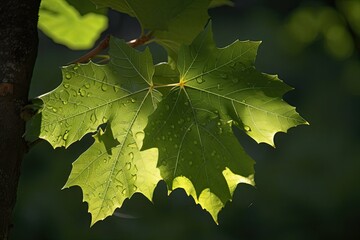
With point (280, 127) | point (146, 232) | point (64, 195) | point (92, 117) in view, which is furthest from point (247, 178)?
point (64, 195)

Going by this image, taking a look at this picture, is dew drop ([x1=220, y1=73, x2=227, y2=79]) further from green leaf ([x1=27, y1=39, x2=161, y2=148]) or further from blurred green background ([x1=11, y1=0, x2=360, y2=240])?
blurred green background ([x1=11, y1=0, x2=360, y2=240])

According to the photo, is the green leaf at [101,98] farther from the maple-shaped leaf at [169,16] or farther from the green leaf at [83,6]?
the green leaf at [83,6]

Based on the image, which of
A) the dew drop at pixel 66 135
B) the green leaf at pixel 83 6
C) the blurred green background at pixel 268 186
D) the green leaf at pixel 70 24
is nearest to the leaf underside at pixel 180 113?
the dew drop at pixel 66 135

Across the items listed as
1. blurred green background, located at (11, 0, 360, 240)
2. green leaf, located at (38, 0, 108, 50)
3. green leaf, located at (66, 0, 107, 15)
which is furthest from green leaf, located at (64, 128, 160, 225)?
blurred green background, located at (11, 0, 360, 240)

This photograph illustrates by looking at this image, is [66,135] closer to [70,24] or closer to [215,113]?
[215,113]

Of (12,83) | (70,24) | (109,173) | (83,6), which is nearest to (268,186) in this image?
(70,24)

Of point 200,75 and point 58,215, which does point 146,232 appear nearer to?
point 58,215
